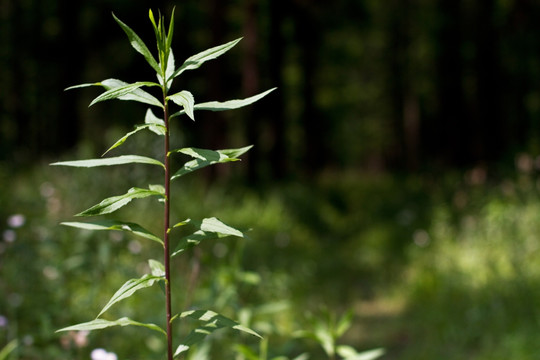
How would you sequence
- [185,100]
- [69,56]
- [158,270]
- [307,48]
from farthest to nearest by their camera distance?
1. [307,48]
2. [69,56]
3. [158,270]
4. [185,100]

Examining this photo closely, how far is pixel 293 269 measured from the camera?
7914 mm

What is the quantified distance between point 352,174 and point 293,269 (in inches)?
480

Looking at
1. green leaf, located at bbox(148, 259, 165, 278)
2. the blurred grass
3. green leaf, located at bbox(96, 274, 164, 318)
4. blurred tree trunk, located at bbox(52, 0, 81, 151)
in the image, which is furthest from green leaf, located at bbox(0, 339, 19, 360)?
blurred tree trunk, located at bbox(52, 0, 81, 151)

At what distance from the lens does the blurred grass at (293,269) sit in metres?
3.97

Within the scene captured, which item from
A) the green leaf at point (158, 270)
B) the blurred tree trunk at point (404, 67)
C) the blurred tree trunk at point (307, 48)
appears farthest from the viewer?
the blurred tree trunk at point (404, 67)

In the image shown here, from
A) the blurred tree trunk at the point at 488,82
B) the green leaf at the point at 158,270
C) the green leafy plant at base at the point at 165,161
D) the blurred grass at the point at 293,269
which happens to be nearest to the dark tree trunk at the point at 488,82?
the blurred tree trunk at the point at 488,82

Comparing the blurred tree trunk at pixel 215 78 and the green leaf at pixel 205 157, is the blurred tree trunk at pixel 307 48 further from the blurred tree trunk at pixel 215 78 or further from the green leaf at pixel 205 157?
the green leaf at pixel 205 157

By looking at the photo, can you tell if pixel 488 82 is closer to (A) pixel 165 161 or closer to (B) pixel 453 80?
(B) pixel 453 80

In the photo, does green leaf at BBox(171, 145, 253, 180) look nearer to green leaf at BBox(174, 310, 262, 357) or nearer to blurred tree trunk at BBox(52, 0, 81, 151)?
green leaf at BBox(174, 310, 262, 357)

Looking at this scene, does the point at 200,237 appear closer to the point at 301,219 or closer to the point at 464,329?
the point at 464,329

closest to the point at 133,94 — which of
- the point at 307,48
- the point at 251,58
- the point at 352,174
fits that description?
the point at 251,58

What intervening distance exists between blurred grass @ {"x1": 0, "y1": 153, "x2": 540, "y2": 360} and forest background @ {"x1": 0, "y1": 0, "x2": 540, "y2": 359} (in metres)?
0.03

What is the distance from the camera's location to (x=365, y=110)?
34.7 m

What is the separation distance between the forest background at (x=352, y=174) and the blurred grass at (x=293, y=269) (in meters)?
0.03
